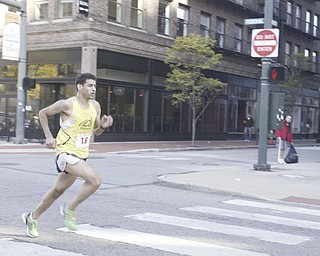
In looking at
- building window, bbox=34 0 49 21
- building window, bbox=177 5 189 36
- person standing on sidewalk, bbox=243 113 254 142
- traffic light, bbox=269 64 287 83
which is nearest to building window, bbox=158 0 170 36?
building window, bbox=177 5 189 36

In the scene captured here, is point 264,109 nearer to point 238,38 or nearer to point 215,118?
point 215,118

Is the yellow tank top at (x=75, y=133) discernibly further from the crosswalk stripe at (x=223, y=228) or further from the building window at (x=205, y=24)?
the building window at (x=205, y=24)

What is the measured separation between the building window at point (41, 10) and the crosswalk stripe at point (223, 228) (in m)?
21.5

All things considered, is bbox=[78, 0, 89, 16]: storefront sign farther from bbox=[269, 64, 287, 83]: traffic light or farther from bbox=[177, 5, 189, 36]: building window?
bbox=[269, 64, 287, 83]: traffic light

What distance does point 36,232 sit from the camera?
6035 mm

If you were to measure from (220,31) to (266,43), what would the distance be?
809 inches

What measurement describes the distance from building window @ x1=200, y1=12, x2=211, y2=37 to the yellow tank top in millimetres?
27327

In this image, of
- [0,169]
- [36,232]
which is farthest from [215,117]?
[36,232]

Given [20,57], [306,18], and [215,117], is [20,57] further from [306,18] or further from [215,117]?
[306,18]

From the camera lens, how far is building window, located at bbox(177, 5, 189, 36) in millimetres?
30750

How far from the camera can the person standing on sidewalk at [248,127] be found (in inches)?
1363

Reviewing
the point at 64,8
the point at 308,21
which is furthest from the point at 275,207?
the point at 308,21

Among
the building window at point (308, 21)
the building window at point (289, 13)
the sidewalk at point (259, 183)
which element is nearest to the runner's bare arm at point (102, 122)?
the sidewalk at point (259, 183)

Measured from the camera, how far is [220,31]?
113 ft
